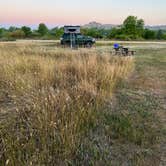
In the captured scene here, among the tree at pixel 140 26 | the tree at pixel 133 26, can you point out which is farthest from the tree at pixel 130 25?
the tree at pixel 140 26

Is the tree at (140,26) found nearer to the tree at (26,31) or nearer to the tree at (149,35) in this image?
the tree at (149,35)

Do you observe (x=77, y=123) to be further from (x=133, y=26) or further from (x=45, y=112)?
(x=133, y=26)

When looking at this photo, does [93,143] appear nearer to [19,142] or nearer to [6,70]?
[19,142]

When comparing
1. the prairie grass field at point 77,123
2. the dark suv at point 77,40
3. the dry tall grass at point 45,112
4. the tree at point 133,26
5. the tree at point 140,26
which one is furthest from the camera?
the tree at point 140,26

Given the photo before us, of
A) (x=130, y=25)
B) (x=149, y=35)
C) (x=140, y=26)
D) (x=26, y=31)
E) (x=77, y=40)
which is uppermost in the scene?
(x=130, y=25)

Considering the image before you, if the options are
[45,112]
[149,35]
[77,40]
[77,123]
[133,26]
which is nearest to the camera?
[45,112]

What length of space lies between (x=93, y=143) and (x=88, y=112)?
611 mm

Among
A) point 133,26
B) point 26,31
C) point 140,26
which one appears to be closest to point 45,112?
point 133,26

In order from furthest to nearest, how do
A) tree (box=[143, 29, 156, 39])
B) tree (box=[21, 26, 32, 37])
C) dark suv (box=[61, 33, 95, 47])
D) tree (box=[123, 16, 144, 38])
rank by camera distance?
1. tree (box=[143, 29, 156, 39])
2. tree (box=[21, 26, 32, 37])
3. tree (box=[123, 16, 144, 38])
4. dark suv (box=[61, 33, 95, 47])

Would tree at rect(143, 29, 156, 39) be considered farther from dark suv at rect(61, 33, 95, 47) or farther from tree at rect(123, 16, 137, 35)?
dark suv at rect(61, 33, 95, 47)

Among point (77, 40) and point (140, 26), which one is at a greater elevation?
point (140, 26)

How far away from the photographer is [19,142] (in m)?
2.61

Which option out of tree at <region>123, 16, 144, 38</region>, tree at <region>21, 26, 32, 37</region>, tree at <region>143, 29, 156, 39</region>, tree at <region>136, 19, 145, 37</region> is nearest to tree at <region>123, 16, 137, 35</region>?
tree at <region>123, 16, 144, 38</region>

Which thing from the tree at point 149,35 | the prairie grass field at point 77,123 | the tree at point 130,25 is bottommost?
the tree at point 149,35
